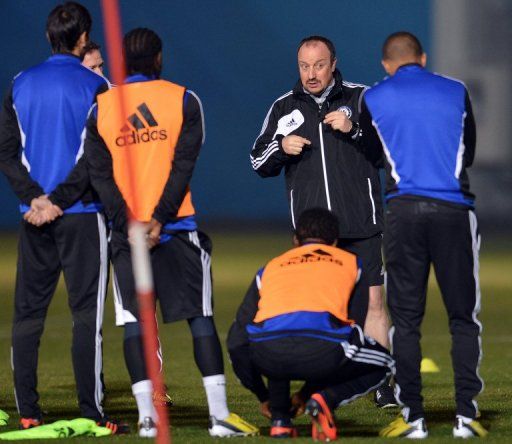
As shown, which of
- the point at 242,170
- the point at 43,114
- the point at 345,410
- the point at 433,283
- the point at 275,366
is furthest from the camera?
the point at 242,170

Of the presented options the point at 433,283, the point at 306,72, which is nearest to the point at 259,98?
the point at 433,283

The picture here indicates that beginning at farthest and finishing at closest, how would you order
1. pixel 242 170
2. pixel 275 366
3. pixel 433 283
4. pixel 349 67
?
1. pixel 242 170
2. pixel 349 67
3. pixel 433 283
4. pixel 275 366

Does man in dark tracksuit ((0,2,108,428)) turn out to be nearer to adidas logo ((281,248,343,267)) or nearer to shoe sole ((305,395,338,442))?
adidas logo ((281,248,343,267))

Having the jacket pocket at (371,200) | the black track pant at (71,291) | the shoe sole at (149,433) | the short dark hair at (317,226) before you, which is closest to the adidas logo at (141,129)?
the black track pant at (71,291)

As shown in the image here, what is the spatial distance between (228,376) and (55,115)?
4134 mm

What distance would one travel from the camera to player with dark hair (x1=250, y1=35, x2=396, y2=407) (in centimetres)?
904

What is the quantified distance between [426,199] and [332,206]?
152cm

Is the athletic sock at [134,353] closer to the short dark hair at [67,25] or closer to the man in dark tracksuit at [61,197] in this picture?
the man in dark tracksuit at [61,197]

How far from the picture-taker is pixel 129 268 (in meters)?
7.62

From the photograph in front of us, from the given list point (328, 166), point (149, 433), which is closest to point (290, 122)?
point (328, 166)

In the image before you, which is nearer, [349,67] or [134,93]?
[134,93]

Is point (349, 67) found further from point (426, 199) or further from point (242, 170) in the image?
point (426, 199)

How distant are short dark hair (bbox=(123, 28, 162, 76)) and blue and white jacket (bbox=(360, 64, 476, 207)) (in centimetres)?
115

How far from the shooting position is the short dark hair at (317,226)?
303 inches
